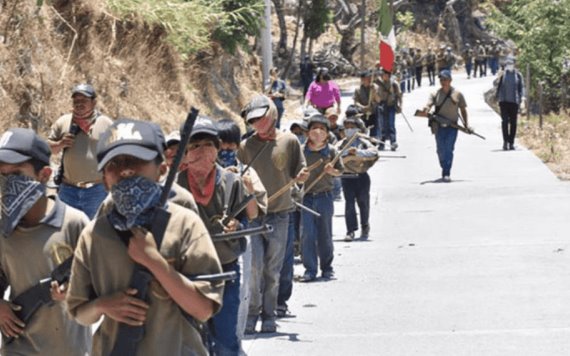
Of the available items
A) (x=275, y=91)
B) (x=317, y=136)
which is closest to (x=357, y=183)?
(x=317, y=136)

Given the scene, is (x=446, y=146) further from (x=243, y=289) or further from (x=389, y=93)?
(x=243, y=289)

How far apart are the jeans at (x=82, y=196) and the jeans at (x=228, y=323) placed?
11.6ft

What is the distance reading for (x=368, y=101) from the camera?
24.3 meters

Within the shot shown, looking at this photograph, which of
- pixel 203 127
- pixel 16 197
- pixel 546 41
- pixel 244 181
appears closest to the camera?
pixel 16 197

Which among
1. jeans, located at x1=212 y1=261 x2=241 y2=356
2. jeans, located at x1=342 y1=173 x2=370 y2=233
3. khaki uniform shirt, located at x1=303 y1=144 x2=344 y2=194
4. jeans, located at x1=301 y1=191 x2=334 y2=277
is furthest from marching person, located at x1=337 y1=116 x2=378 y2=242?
jeans, located at x1=212 y1=261 x2=241 y2=356

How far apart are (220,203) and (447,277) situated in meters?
5.92

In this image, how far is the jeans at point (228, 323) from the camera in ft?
24.3

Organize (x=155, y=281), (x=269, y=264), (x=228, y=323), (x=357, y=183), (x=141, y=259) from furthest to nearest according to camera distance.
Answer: (x=357, y=183) < (x=269, y=264) < (x=228, y=323) < (x=155, y=281) < (x=141, y=259)

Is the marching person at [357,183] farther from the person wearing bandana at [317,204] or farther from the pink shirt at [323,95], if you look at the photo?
the pink shirt at [323,95]

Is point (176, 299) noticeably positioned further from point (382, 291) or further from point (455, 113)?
point (455, 113)

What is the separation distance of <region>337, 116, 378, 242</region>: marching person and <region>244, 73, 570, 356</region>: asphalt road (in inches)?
8.9

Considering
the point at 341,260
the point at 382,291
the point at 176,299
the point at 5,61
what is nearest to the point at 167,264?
the point at 176,299

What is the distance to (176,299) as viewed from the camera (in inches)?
179

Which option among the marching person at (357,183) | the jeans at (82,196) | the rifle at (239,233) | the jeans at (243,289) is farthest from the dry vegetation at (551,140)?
the rifle at (239,233)
